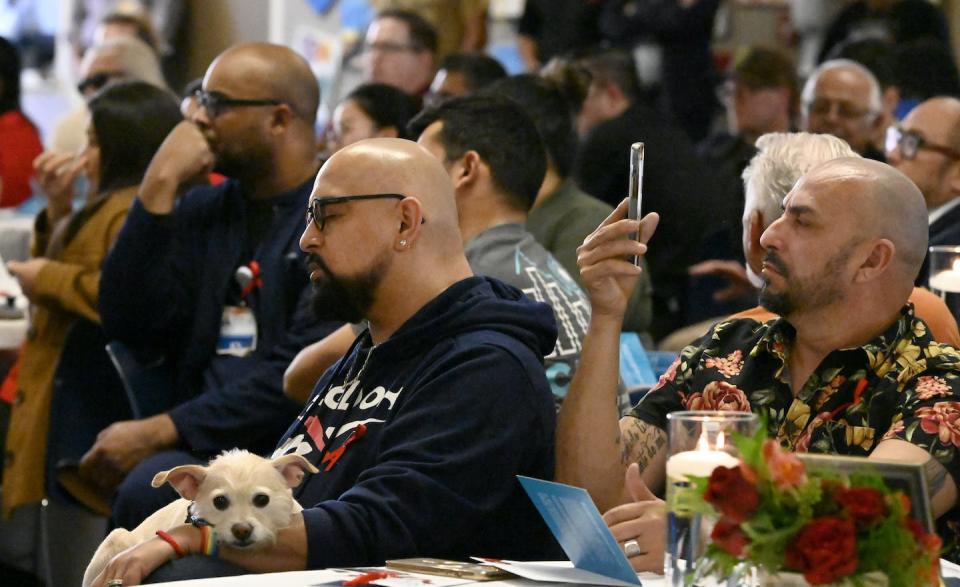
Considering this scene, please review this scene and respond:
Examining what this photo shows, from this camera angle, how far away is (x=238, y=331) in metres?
4.24

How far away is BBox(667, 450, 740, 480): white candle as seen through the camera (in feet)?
6.21

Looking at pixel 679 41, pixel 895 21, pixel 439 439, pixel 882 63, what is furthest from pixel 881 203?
pixel 895 21

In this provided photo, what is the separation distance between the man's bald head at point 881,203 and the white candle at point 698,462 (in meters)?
0.87

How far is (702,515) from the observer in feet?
6.12

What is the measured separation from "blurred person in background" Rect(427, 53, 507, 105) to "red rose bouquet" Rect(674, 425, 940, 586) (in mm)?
4451

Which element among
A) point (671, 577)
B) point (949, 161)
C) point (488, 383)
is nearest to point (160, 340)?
point (488, 383)

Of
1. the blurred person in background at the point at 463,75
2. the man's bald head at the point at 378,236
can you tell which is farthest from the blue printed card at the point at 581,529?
the blurred person in background at the point at 463,75

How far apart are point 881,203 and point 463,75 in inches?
144

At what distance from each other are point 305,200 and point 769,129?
286 cm

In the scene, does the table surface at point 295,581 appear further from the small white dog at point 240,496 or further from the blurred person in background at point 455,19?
the blurred person in background at point 455,19

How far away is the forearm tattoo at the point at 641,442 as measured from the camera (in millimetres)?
2869

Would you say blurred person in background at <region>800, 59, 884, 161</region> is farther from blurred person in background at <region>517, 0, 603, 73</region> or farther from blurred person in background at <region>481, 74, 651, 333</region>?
blurred person in background at <region>517, 0, 603, 73</region>

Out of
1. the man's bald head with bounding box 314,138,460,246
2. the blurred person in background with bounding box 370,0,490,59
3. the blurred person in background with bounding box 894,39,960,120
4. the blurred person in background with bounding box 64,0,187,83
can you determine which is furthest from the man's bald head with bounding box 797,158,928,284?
the blurred person in background with bounding box 64,0,187,83

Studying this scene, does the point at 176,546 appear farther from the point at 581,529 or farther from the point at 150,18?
the point at 150,18
